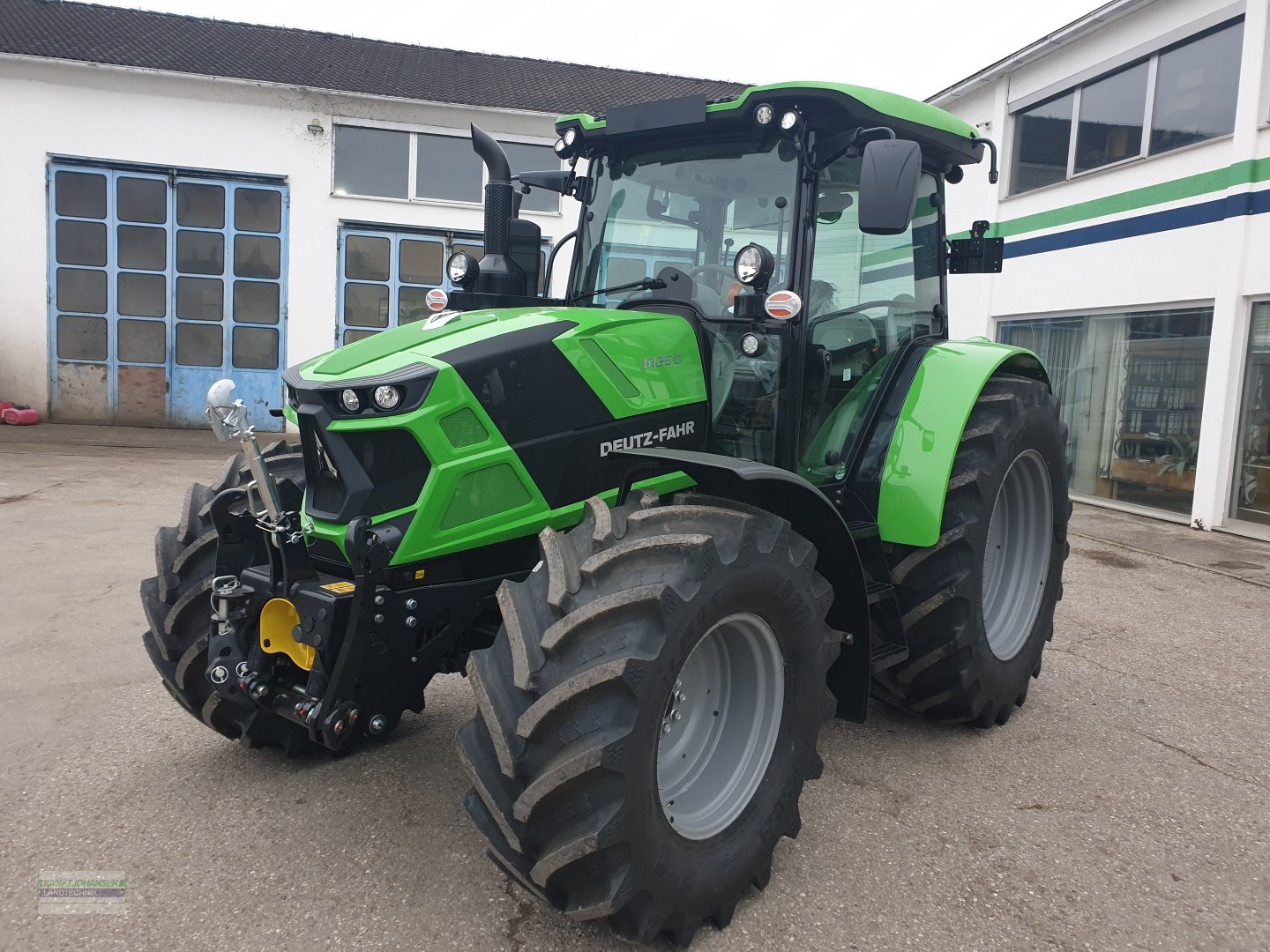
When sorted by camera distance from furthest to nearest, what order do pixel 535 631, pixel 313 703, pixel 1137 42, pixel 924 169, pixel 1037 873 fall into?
pixel 1137 42
pixel 924 169
pixel 1037 873
pixel 313 703
pixel 535 631

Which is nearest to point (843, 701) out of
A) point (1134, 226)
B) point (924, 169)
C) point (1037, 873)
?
point (1037, 873)

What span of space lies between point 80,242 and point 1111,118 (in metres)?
13.6

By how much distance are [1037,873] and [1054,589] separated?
1.74 m

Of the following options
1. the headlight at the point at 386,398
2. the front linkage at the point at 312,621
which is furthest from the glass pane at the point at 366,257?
the headlight at the point at 386,398

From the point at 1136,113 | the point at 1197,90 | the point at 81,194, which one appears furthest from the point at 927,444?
the point at 81,194

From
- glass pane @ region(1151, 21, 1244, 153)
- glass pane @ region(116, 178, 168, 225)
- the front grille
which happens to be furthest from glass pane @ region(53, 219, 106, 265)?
glass pane @ region(1151, 21, 1244, 153)

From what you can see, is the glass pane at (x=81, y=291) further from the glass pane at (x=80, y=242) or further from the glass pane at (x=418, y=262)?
the glass pane at (x=418, y=262)

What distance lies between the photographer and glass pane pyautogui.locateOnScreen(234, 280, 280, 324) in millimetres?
13781

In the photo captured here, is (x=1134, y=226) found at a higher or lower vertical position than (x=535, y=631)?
higher

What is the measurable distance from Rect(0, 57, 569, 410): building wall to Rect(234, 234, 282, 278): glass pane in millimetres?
247

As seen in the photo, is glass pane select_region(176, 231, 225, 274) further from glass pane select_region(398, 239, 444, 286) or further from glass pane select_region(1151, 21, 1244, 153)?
glass pane select_region(1151, 21, 1244, 153)

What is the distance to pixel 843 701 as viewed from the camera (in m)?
3.02

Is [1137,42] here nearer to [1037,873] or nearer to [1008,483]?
[1008,483]

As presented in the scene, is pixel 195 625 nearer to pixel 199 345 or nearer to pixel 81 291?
pixel 199 345
